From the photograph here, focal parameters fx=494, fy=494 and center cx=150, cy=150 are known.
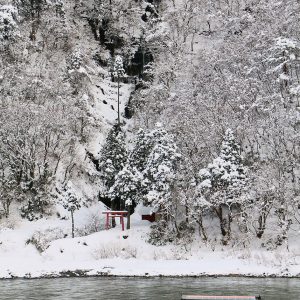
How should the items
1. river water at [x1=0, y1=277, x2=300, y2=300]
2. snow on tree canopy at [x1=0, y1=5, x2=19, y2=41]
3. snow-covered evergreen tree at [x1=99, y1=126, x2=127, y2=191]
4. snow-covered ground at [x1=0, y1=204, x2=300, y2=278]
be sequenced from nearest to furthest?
river water at [x1=0, y1=277, x2=300, y2=300], snow-covered ground at [x1=0, y1=204, x2=300, y2=278], snow-covered evergreen tree at [x1=99, y1=126, x2=127, y2=191], snow on tree canopy at [x1=0, y1=5, x2=19, y2=41]

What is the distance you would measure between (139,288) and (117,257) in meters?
9.76

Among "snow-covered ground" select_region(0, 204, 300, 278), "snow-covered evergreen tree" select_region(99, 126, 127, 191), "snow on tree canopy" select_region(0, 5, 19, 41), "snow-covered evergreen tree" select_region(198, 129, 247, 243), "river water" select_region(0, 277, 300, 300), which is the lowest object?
"river water" select_region(0, 277, 300, 300)

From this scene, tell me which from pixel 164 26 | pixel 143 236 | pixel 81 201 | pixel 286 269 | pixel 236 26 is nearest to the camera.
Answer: pixel 286 269

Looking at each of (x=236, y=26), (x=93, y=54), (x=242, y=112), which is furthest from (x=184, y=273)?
(x=93, y=54)

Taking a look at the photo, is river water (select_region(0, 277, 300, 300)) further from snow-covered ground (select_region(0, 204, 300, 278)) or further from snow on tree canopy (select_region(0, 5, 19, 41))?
snow on tree canopy (select_region(0, 5, 19, 41))

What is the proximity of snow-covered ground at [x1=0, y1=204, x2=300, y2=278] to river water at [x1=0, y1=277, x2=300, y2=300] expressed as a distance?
1.69 meters

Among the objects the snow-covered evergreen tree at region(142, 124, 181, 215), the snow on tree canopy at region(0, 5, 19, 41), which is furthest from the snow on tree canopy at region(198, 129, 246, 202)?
the snow on tree canopy at region(0, 5, 19, 41)

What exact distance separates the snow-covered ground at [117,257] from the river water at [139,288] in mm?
1694

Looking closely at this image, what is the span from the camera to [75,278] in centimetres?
3469

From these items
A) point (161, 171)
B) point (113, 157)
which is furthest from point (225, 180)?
point (113, 157)

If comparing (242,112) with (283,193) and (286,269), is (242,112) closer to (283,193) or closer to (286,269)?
(283,193)

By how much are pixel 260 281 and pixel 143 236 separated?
14.1 m

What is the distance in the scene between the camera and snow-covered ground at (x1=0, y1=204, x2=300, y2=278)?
34.9m

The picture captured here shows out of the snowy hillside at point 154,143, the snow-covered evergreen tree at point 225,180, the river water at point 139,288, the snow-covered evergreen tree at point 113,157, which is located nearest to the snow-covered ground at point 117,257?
the snowy hillside at point 154,143
